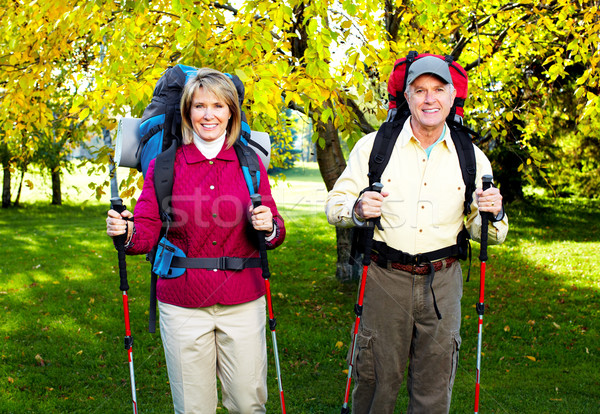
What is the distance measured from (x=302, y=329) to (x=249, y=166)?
459 cm

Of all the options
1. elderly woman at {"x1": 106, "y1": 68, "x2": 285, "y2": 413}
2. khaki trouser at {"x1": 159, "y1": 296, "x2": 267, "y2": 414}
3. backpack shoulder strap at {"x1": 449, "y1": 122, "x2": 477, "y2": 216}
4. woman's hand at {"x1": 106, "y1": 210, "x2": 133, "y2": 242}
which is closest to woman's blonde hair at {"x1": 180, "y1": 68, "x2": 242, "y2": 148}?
elderly woman at {"x1": 106, "y1": 68, "x2": 285, "y2": 413}

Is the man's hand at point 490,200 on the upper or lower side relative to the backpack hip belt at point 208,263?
upper

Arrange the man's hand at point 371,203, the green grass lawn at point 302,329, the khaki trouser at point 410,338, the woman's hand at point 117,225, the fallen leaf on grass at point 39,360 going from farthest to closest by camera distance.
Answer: the fallen leaf on grass at point 39,360 → the green grass lawn at point 302,329 → the khaki trouser at point 410,338 → the man's hand at point 371,203 → the woman's hand at point 117,225

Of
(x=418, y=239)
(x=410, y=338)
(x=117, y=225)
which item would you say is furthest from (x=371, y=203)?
(x=117, y=225)

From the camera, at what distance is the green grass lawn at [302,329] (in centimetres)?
543

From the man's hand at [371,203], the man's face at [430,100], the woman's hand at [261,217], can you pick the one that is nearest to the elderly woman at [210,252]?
the woman's hand at [261,217]

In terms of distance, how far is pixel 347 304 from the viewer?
8531 millimetres

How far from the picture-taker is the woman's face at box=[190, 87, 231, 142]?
3129 millimetres

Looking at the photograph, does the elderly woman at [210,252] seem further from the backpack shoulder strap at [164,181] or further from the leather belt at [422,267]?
the leather belt at [422,267]

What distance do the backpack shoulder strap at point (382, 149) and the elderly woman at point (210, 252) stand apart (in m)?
0.64

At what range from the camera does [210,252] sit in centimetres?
312

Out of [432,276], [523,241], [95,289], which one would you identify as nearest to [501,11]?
[432,276]

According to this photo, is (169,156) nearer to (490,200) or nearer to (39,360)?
(490,200)

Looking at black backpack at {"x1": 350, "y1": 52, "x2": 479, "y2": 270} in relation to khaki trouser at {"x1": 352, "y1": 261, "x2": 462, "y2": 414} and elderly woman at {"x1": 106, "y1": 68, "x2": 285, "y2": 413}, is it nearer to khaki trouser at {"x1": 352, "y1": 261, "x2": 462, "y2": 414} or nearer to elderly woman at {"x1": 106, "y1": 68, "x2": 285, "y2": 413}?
khaki trouser at {"x1": 352, "y1": 261, "x2": 462, "y2": 414}
